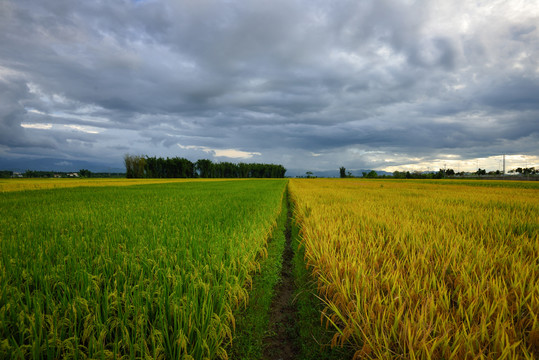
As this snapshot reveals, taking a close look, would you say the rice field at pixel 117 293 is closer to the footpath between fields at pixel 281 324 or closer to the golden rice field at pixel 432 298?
the footpath between fields at pixel 281 324

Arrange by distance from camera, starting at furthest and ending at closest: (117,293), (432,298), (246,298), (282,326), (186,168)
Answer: (186,168), (246,298), (282,326), (117,293), (432,298)

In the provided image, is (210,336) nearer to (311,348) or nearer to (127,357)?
(127,357)

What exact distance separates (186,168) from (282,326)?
3150 inches

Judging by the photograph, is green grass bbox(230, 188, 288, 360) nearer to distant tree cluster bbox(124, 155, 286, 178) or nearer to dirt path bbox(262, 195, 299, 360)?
dirt path bbox(262, 195, 299, 360)

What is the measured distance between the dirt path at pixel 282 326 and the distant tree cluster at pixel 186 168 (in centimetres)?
7455

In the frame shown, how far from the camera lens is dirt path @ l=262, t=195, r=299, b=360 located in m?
1.99

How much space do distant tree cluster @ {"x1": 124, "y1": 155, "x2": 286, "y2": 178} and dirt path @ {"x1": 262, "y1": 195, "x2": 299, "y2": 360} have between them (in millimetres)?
74550

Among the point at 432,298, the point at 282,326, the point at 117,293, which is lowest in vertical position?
the point at 282,326

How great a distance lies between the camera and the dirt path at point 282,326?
1.99 metres

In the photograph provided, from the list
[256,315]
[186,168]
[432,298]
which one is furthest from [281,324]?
[186,168]

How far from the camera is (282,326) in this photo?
2.35 m

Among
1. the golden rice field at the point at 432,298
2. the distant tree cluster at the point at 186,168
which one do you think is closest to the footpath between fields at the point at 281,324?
the golden rice field at the point at 432,298

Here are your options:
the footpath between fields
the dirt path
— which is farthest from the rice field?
the dirt path

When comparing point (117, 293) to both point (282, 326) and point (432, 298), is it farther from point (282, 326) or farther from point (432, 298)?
point (432, 298)
